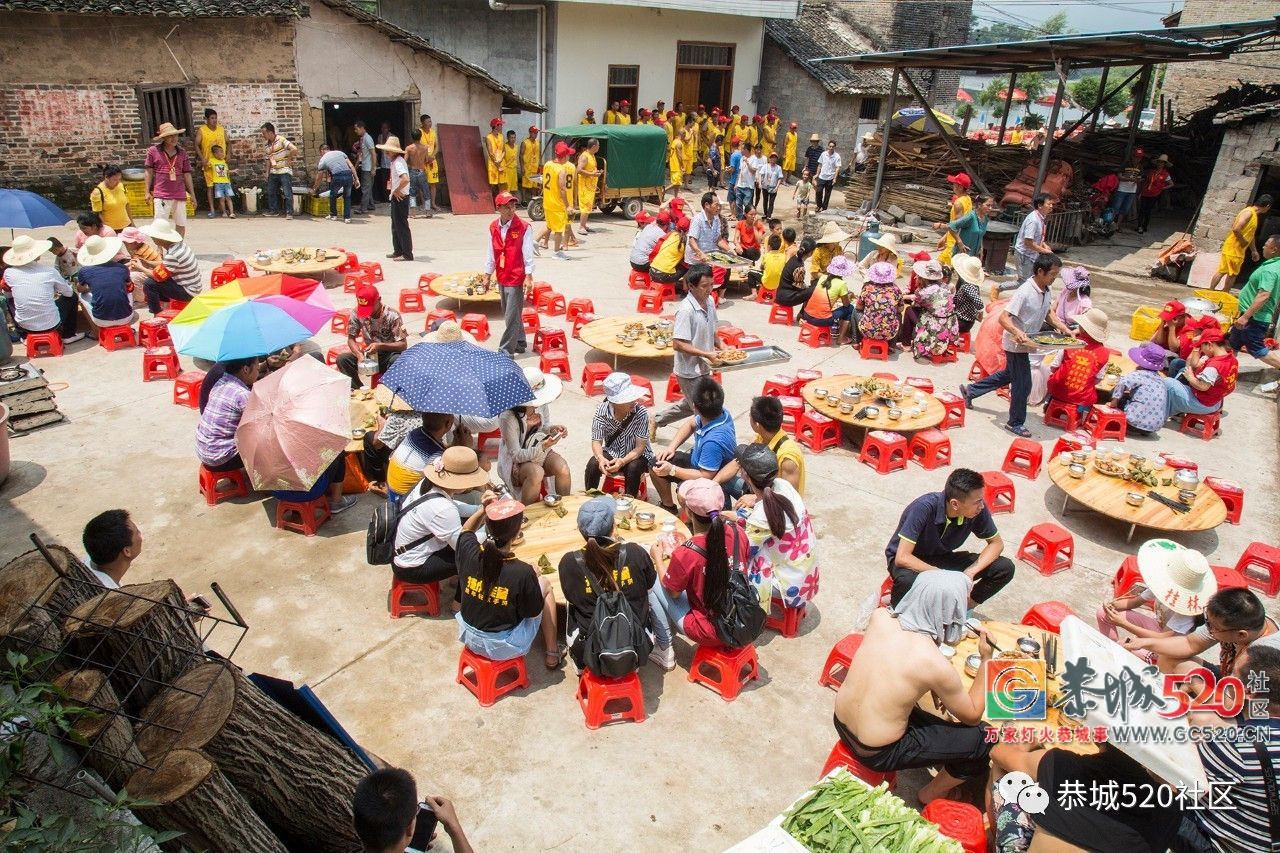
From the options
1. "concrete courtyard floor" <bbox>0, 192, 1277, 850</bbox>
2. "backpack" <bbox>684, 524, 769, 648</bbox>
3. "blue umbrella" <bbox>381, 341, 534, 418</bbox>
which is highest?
"blue umbrella" <bbox>381, 341, 534, 418</bbox>

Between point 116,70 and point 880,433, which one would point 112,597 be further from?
point 116,70

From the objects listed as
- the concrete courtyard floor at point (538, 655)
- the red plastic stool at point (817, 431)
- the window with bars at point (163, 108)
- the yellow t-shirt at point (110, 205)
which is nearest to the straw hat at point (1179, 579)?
the concrete courtyard floor at point (538, 655)

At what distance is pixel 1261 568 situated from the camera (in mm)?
6504

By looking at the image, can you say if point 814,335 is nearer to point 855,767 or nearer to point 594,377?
point 594,377

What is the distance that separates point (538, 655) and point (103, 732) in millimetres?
2955

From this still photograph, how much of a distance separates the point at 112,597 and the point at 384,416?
426cm

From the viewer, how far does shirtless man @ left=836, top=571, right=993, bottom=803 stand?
393 cm

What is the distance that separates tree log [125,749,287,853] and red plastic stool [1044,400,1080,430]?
886 cm

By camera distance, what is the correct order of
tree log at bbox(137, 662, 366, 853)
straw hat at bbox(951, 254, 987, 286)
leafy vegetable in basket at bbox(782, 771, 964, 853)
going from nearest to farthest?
tree log at bbox(137, 662, 366, 853)
leafy vegetable in basket at bbox(782, 771, 964, 853)
straw hat at bbox(951, 254, 987, 286)

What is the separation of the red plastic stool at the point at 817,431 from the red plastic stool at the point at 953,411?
1362 mm

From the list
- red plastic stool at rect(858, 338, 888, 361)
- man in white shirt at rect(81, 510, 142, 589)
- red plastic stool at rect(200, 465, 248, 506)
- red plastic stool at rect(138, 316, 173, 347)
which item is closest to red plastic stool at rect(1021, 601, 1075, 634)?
man in white shirt at rect(81, 510, 142, 589)

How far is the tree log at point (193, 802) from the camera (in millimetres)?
2670

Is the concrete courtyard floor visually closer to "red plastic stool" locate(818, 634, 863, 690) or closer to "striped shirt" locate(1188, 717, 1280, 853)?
"red plastic stool" locate(818, 634, 863, 690)

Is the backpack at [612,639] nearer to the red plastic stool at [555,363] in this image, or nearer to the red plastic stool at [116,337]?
the red plastic stool at [555,363]
